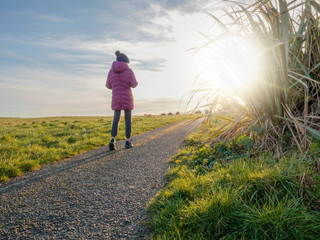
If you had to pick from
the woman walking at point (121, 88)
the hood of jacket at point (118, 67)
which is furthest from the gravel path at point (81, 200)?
the hood of jacket at point (118, 67)

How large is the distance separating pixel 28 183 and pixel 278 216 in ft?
11.5

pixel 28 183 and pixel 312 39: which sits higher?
pixel 312 39

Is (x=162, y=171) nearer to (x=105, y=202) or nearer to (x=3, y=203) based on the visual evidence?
(x=105, y=202)

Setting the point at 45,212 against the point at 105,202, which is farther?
the point at 105,202

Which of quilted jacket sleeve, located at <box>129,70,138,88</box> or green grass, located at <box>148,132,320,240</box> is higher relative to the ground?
quilted jacket sleeve, located at <box>129,70,138,88</box>

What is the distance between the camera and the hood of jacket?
18.2 ft

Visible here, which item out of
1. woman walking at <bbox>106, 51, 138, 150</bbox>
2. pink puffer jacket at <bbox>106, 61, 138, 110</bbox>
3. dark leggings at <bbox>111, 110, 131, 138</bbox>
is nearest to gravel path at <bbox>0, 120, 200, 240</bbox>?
dark leggings at <bbox>111, 110, 131, 138</bbox>

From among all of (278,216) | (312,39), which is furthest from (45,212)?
(312,39)

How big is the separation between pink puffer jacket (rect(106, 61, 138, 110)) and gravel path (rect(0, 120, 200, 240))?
2031 millimetres

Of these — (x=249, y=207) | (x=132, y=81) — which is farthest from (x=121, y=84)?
(x=249, y=207)

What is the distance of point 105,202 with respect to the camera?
7.72 ft

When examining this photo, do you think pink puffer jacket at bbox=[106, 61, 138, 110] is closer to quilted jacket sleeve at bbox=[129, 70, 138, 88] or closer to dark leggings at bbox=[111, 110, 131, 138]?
quilted jacket sleeve at bbox=[129, 70, 138, 88]

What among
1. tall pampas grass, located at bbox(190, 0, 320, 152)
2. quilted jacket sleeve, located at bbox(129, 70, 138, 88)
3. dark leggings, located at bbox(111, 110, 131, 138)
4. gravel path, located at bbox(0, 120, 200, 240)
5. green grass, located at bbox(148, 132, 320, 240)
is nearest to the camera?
green grass, located at bbox(148, 132, 320, 240)

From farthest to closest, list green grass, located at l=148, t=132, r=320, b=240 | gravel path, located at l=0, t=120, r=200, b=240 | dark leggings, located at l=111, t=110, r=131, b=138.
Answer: dark leggings, located at l=111, t=110, r=131, b=138
gravel path, located at l=0, t=120, r=200, b=240
green grass, located at l=148, t=132, r=320, b=240
